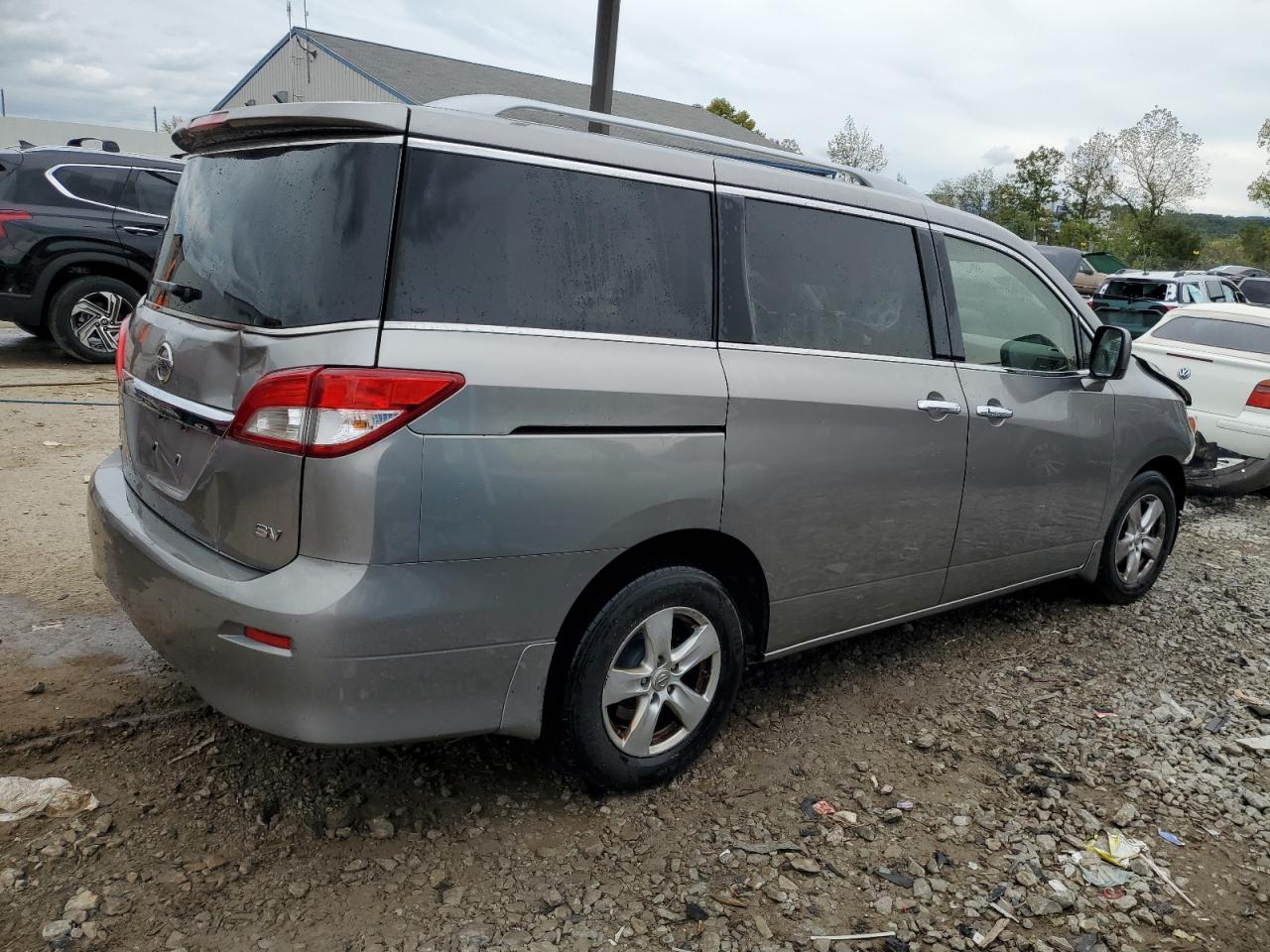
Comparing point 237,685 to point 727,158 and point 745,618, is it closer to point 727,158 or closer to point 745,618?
point 745,618

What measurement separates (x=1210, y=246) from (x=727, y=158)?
245 ft

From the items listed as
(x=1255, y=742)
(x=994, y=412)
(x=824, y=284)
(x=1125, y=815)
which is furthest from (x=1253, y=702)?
(x=824, y=284)

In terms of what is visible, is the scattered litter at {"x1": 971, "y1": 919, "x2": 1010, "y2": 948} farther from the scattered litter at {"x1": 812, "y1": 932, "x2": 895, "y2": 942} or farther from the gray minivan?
the gray minivan

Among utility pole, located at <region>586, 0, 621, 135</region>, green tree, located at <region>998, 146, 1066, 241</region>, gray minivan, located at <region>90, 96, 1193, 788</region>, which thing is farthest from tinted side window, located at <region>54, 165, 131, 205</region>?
green tree, located at <region>998, 146, 1066, 241</region>

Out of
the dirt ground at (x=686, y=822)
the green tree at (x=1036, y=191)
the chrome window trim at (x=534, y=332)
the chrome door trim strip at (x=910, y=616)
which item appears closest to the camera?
the chrome window trim at (x=534, y=332)

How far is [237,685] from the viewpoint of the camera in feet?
7.93

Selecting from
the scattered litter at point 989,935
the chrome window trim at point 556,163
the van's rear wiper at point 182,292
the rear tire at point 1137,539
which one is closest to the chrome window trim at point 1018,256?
the rear tire at point 1137,539

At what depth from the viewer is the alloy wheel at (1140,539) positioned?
484 centimetres

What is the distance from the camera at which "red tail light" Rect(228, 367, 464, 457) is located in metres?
2.27

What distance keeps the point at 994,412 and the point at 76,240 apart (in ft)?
27.9

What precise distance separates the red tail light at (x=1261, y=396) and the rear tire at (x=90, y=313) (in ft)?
31.1

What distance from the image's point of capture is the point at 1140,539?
195 inches

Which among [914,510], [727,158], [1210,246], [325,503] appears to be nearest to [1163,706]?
[914,510]

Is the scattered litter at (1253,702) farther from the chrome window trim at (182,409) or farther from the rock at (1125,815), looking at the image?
the chrome window trim at (182,409)
